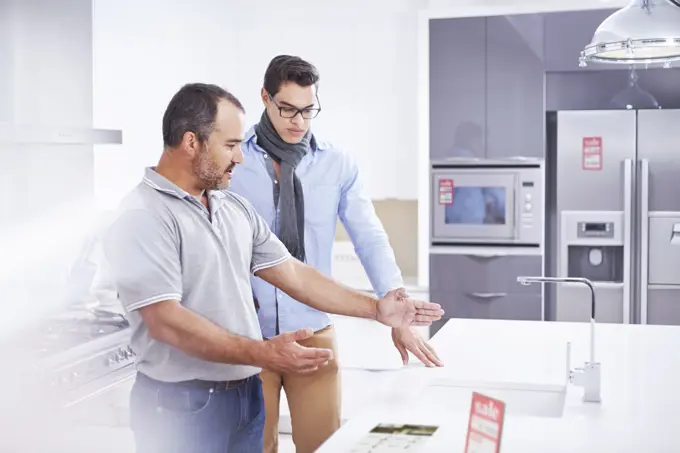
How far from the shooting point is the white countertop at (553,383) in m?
1.67

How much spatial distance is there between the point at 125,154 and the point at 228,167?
4.73 feet

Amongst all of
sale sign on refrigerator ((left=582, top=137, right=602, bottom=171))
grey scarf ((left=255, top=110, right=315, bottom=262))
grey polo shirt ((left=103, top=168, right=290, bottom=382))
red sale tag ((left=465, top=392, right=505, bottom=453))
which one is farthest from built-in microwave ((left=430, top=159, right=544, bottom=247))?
red sale tag ((left=465, top=392, right=505, bottom=453))

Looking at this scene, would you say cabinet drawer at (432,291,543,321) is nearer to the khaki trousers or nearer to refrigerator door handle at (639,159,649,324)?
refrigerator door handle at (639,159,649,324)

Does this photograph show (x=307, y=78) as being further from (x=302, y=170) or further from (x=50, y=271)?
(x=50, y=271)

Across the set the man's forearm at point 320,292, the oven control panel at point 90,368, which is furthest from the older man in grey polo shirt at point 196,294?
the oven control panel at point 90,368

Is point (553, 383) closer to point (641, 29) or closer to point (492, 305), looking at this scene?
point (641, 29)

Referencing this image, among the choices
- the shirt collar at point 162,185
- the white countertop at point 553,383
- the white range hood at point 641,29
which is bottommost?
the white countertop at point 553,383

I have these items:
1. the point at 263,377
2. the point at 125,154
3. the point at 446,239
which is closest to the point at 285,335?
the point at 263,377

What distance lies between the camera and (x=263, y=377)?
2.51m

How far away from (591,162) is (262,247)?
7.92ft

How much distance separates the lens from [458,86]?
4.41 metres

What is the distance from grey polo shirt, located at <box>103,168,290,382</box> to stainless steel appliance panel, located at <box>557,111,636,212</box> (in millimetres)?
2468

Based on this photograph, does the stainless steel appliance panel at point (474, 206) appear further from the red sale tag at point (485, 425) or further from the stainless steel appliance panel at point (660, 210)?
the red sale tag at point (485, 425)

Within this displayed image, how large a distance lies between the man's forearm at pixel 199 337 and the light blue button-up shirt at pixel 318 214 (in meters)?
0.66
